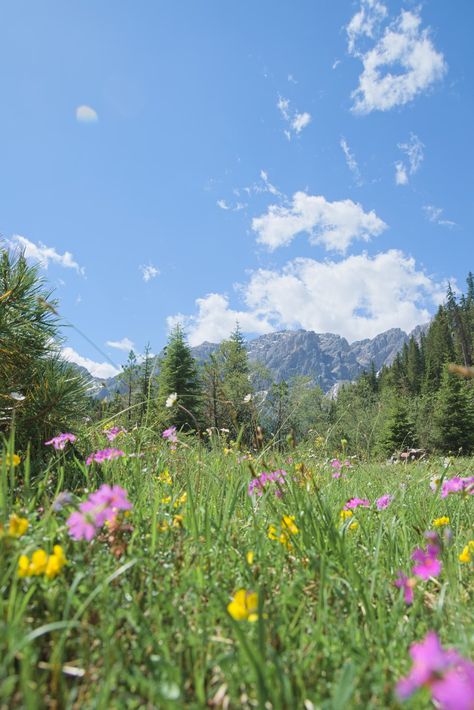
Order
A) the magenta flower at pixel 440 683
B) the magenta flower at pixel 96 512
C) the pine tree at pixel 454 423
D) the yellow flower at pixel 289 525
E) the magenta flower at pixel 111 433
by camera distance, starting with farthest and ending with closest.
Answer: the pine tree at pixel 454 423
the magenta flower at pixel 111 433
the yellow flower at pixel 289 525
the magenta flower at pixel 96 512
the magenta flower at pixel 440 683

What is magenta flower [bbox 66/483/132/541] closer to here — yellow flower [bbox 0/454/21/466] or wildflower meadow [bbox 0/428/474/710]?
wildflower meadow [bbox 0/428/474/710]

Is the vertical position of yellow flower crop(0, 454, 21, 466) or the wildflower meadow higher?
yellow flower crop(0, 454, 21, 466)

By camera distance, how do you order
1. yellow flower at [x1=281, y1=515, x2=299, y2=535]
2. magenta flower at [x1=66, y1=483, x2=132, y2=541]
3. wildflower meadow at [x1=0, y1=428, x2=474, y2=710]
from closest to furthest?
wildflower meadow at [x1=0, y1=428, x2=474, y2=710], magenta flower at [x1=66, y1=483, x2=132, y2=541], yellow flower at [x1=281, y1=515, x2=299, y2=535]

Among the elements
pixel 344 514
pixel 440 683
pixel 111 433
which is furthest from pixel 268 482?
pixel 111 433

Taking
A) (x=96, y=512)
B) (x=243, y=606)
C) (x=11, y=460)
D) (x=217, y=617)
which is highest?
(x=11, y=460)

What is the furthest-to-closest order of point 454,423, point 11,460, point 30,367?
point 454,423, point 30,367, point 11,460

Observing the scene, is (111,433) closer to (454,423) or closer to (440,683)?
(440,683)

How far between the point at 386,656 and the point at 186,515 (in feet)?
3.00

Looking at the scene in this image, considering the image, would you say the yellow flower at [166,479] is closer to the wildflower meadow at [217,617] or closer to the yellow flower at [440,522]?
the wildflower meadow at [217,617]

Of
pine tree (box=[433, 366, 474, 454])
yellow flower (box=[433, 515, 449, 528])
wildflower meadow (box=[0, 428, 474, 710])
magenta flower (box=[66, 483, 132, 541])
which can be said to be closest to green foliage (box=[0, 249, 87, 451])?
wildflower meadow (box=[0, 428, 474, 710])

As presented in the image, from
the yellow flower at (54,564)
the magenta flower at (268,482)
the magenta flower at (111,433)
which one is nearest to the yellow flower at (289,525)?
the magenta flower at (268,482)

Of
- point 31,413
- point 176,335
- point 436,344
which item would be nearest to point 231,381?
point 176,335

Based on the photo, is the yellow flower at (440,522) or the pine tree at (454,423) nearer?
the yellow flower at (440,522)

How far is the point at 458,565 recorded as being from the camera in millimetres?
1701
